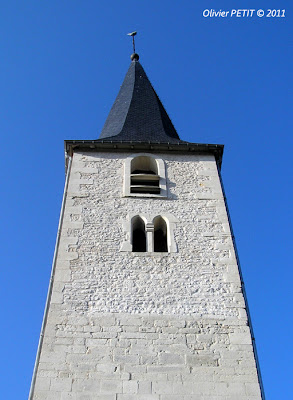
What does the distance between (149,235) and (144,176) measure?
1.84 meters

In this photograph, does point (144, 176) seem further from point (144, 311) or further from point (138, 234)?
point (144, 311)

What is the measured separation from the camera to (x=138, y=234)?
31.3ft

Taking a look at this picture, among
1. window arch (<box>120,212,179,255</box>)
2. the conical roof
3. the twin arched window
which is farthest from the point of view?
the conical roof

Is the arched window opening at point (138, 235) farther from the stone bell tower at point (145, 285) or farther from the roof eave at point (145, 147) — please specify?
the roof eave at point (145, 147)

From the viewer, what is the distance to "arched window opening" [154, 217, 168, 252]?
9336mm

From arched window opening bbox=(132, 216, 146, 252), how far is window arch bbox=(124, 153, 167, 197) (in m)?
0.67

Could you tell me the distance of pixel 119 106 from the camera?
14617 mm

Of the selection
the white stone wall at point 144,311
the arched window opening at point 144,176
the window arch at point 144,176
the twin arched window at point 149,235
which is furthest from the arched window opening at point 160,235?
the arched window opening at point 144,176

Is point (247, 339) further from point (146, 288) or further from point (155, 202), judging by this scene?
point (155, 202)

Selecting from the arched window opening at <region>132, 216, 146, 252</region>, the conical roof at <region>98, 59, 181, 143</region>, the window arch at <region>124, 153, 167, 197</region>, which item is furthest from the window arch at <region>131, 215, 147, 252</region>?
the conical roof at <region>98, 59, 181, 143</region>

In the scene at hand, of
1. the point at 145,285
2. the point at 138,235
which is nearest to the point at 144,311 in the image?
the point at 145,285

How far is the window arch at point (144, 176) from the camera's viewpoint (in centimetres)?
1034

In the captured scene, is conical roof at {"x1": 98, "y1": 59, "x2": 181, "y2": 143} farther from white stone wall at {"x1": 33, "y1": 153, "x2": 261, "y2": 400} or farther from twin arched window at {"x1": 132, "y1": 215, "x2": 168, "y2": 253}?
twin arched window at {"x1": 132, "y1": 215, "x2": 168, "y2": 253}

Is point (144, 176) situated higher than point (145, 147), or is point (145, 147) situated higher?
point (145, 147)
